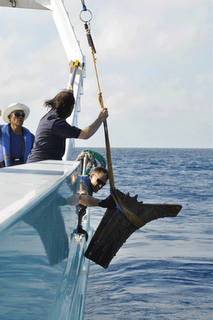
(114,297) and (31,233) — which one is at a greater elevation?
(31,233)

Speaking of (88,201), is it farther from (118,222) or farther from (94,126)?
(94,126)

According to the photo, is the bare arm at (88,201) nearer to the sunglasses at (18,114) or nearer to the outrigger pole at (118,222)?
the outrigger pole at (118,222)

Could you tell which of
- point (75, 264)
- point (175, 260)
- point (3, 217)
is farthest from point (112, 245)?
point (175, 260)

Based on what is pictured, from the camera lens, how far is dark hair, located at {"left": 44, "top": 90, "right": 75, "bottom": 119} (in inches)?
137

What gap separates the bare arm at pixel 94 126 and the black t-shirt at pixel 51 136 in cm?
8

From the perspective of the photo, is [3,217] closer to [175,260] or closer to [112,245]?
[112,245]

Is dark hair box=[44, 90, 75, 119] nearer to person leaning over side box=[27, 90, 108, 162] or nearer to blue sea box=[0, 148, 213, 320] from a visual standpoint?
person leaning over side box=[27, 90, 108, 162]

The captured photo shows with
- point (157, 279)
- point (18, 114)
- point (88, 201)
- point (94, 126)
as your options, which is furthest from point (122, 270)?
point (94, 126)

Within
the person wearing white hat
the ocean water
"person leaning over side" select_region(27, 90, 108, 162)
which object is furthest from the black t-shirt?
the ocean water

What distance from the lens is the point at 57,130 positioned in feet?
11.0

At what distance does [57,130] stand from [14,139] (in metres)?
1.26

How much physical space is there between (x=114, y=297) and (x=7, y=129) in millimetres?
2643

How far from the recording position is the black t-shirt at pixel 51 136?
337 cm

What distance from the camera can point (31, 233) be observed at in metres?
1.21
